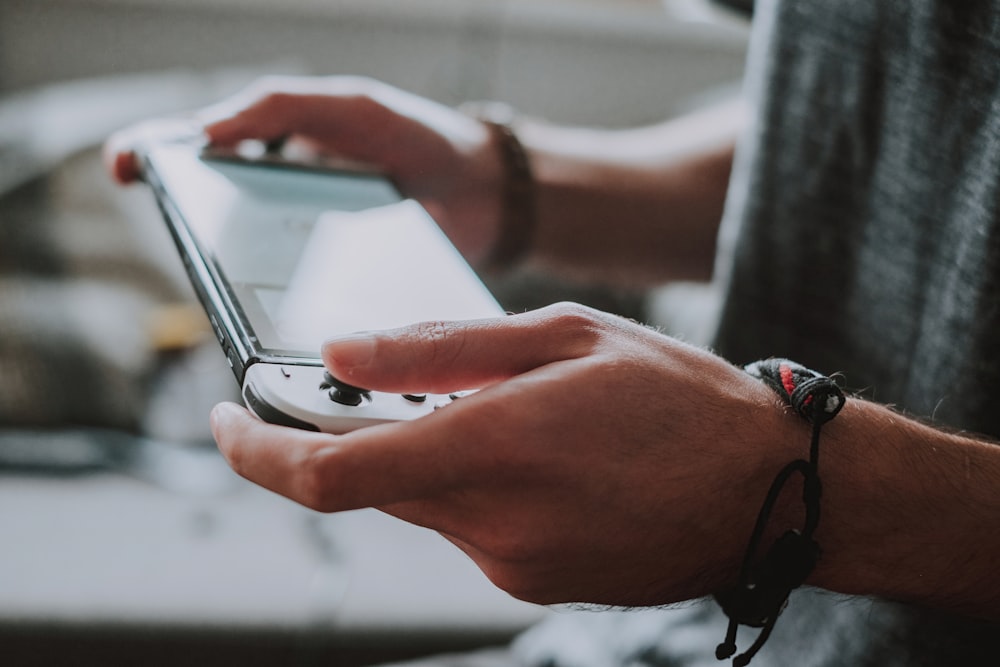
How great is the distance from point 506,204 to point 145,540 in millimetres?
474

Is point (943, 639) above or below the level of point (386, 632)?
above

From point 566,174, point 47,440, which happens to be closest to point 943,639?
point 566,174

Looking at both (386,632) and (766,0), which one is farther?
(386,632)

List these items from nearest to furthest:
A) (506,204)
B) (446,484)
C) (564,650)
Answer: (446,484) → (564,650) → (506,204)

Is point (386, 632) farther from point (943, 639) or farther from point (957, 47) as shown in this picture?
point (957, 47)

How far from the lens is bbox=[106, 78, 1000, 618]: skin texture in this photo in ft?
1.01

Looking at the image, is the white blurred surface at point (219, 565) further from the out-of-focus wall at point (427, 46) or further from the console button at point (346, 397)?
the out-of-focus wall at point (427, 46)

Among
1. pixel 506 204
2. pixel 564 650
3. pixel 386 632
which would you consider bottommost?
pixel 386 632

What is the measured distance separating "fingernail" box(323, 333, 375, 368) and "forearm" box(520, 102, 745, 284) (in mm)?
448

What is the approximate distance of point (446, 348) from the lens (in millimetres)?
326

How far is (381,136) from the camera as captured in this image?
2.13 feet

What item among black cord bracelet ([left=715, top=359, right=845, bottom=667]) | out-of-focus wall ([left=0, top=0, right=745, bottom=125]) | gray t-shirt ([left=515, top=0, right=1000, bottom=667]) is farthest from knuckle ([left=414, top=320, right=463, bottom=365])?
out-of-focus wall ([left=0, top=0, right=745, bottom=125])

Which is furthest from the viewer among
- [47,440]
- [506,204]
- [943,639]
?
[47,440]

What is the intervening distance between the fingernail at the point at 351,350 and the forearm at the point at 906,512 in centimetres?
20
